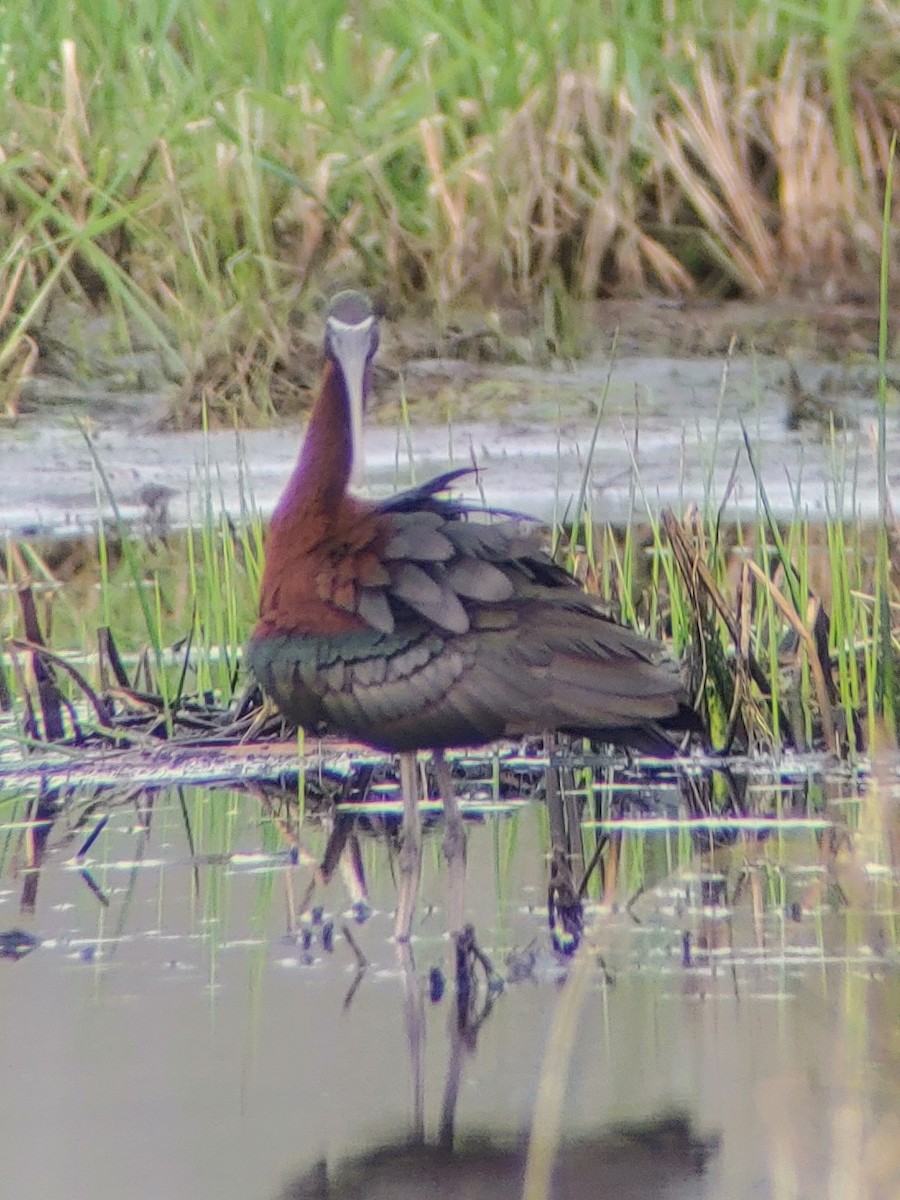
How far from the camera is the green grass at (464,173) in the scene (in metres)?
7.34

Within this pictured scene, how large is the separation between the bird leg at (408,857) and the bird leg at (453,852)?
0.04 m

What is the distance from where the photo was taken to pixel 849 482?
21.6 feet

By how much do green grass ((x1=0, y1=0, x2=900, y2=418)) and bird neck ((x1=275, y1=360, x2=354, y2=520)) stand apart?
Answer: 136 inches

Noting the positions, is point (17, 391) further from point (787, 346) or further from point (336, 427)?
point (336, 427)

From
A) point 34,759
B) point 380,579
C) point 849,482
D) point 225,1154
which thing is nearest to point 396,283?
point 849,482

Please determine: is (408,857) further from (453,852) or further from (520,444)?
(520,444)

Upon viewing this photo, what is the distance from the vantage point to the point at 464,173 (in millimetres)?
7238

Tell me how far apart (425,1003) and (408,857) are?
1.41 ft

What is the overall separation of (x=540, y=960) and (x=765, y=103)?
4.95m

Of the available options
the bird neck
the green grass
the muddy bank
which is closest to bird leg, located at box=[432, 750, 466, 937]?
the bird neck

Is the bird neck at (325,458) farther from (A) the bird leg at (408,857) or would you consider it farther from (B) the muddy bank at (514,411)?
(B) the muddy bank at (514,411)

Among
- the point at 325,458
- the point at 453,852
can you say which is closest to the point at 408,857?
the point at 453,852

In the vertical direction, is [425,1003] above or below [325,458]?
below

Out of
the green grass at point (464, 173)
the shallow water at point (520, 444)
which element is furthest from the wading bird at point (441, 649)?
the green grass at point (464, 173)
